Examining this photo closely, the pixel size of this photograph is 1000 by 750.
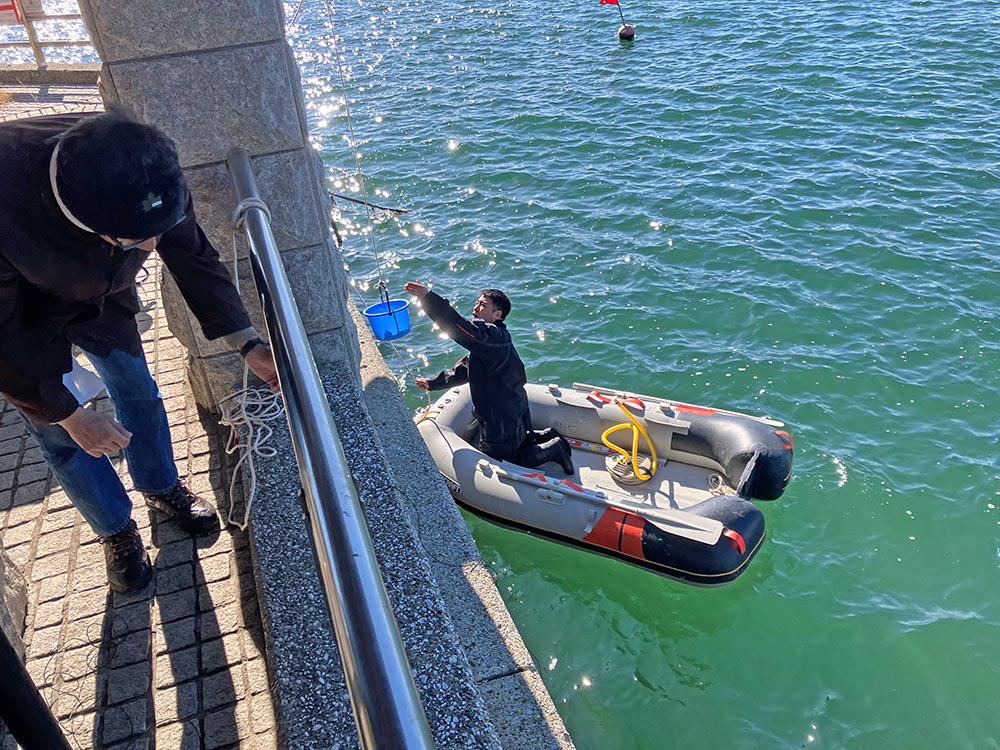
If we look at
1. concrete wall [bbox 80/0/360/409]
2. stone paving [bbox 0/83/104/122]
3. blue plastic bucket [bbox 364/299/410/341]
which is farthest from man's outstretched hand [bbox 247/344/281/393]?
stone paving [bbox 0/83/104/122]

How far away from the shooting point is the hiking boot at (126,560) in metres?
2.79

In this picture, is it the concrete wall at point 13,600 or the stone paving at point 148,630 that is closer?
the stone paving at point 148,630

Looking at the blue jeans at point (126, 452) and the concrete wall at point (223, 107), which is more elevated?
the concrete wall at point (223, 107)

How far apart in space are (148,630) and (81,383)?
2.99 feet

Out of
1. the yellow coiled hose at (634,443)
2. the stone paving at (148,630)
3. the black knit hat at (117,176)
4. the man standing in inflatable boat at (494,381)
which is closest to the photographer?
the black knit hat at (117,176)

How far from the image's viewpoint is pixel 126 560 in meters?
2.79

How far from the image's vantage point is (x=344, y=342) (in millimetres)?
3428

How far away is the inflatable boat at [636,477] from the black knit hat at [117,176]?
3798 mm

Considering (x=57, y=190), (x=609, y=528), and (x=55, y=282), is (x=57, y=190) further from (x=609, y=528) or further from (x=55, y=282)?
(x=609, y=528)

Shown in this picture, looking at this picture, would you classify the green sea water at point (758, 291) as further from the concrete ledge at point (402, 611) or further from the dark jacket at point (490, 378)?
the concrete ledge at point (402, 611)

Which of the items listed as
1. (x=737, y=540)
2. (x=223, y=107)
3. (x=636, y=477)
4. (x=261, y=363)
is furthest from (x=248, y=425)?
(x=636, y=477)

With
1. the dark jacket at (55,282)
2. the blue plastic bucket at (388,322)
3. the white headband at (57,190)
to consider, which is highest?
the white headband at (57,190)

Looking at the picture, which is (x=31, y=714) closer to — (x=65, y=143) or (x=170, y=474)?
(x=65, y=143)

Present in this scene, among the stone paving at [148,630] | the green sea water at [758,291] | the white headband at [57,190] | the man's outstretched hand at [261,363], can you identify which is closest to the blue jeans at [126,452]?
the stone paving at [148,630]
